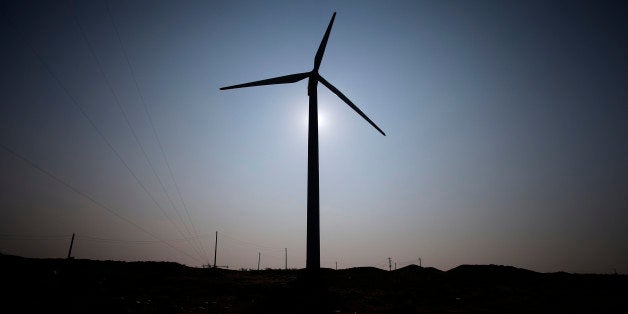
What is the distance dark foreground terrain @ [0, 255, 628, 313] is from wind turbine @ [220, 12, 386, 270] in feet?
6.56

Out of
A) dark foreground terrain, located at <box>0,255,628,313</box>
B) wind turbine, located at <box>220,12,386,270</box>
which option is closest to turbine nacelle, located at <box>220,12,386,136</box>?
wind turbine, located at <box>220,12,386,270</box>

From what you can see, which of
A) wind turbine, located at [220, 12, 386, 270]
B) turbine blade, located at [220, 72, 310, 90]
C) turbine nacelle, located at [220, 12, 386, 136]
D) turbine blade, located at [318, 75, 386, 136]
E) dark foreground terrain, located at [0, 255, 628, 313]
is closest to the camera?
dark foreground terrain, located at [0, 255, 628, 313]

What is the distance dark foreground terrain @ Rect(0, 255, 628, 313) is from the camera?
1172 cm

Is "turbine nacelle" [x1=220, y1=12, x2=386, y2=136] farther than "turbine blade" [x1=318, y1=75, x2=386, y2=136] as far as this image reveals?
No

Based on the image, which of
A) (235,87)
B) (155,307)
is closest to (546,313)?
(155,307)

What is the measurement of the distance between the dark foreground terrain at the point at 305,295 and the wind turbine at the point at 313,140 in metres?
2.00

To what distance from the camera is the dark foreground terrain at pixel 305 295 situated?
11719 millimetres

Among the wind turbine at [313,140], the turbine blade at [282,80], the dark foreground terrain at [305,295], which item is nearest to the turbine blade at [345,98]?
the wind turbine at [313,140]

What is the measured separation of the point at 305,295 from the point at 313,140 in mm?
11783

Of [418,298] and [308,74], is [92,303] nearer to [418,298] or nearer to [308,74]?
[418,298]

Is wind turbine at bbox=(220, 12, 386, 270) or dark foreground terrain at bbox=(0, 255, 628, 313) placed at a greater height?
wind turbine at bbox=(220, 12, 386, 270)

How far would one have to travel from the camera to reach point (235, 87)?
90.7 ft

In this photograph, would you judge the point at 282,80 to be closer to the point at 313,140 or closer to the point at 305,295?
the point at 313,140

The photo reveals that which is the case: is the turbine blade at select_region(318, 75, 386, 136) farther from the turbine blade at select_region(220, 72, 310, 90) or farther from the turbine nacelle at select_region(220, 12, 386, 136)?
the turbine blade at select_region(220, 72, 310, 90)
